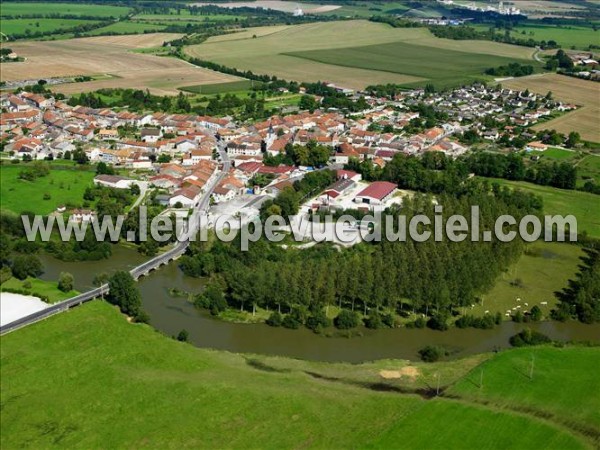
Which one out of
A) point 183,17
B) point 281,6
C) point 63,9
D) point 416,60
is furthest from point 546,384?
point 281,6

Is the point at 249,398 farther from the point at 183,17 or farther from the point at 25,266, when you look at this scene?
Result: the point at 183,17

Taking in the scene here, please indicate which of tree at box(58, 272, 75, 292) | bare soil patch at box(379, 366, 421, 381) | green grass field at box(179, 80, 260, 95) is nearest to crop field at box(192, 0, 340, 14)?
green grass field at box(179, 80, 260, 95)

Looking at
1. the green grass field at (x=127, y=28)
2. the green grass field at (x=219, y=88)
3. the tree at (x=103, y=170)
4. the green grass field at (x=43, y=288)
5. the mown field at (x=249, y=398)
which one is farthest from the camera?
the green grass field at (x=127, y=28)

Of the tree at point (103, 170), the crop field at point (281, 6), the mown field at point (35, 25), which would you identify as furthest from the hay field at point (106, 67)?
the crop field at point (281, 6)

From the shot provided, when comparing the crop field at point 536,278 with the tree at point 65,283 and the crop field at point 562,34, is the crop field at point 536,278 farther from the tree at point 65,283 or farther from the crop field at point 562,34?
the crop field at point 562,34

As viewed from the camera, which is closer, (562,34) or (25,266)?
(25,266)

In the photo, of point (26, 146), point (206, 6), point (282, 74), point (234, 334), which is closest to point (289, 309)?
point (234, 334)

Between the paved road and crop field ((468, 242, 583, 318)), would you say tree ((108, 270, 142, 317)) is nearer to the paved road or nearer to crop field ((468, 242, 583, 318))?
the paved road
